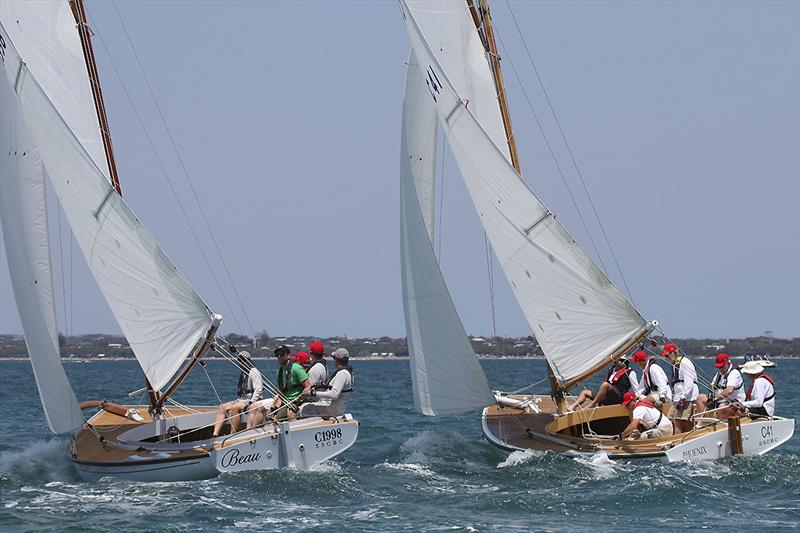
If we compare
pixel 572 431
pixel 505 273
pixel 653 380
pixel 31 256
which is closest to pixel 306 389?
pixel 505 273

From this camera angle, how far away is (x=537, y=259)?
2144cm

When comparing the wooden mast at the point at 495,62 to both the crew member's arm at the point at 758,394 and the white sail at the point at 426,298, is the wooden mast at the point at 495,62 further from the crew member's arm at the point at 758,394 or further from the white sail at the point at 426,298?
the crew member's arm at the point at 758,394

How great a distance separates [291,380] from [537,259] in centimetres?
482

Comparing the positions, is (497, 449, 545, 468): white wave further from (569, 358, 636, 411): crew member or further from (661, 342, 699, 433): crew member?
(661, 342, 699, 433): crew member

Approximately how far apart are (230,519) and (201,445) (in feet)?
9.18

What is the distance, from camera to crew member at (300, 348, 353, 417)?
→ 63.6ft

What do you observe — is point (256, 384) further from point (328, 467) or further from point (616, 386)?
point (616, 386)

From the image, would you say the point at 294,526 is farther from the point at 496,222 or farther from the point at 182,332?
the point at 496,222

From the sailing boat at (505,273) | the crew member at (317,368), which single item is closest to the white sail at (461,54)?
the sailing boat at (505,273)

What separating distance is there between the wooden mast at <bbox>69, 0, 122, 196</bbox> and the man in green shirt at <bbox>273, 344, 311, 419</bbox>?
3.90 metres

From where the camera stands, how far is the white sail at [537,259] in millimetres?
21203

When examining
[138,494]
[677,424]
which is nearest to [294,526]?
[138,494]

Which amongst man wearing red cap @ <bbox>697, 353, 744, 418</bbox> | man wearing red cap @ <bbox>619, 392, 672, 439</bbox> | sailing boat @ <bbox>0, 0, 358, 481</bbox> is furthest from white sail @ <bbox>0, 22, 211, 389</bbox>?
man wearing red cap @ <bbox>697, 353, 744, 418</bbox>

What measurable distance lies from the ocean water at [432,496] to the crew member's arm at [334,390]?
1126 mm
